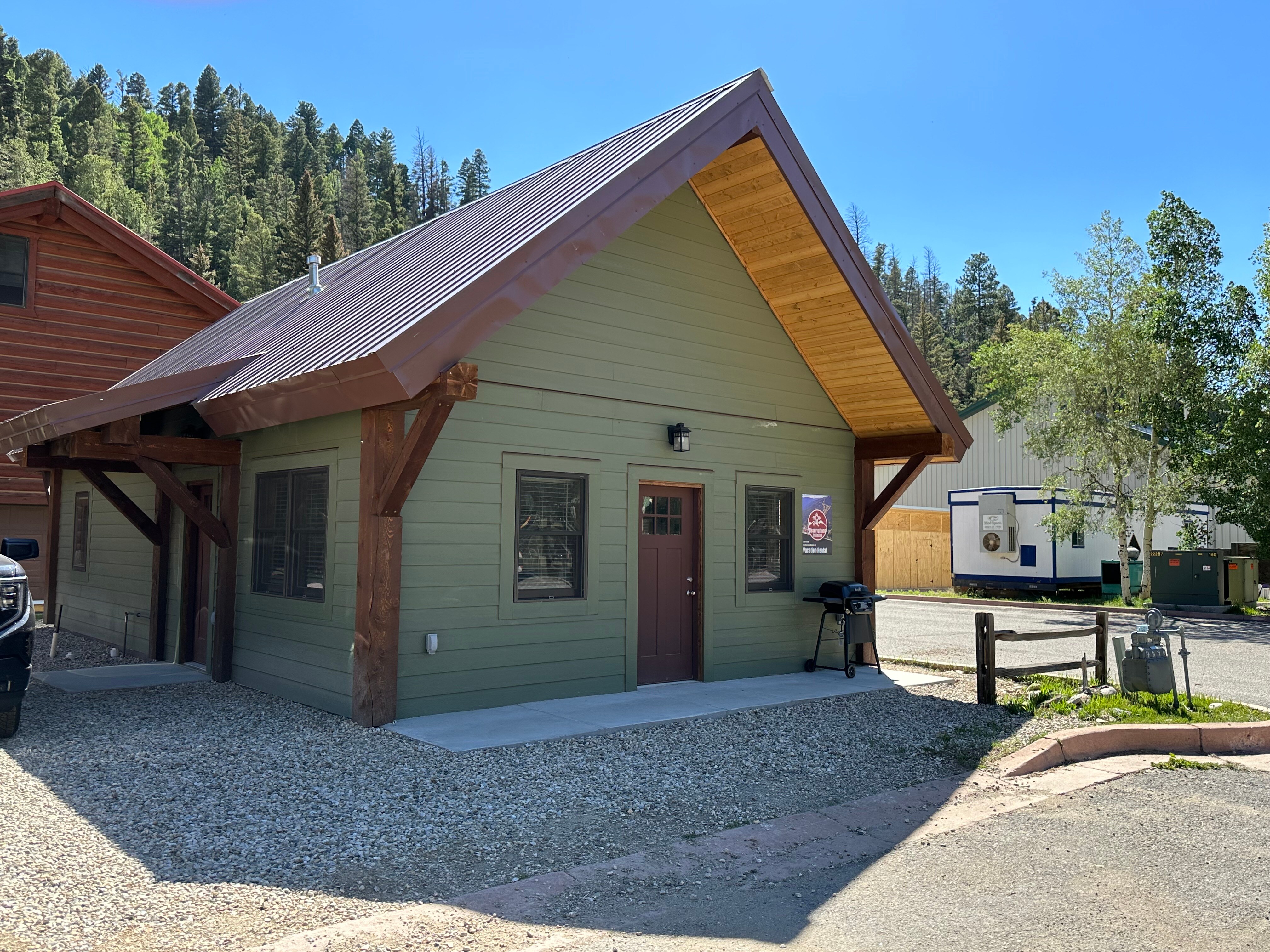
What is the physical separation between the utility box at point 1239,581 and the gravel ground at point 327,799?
1443 cm

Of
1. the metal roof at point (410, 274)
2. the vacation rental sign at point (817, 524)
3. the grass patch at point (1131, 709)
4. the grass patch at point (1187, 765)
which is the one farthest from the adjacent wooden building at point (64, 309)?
the grass patch at point (1187, 765)

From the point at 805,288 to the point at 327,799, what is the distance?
7027 mm

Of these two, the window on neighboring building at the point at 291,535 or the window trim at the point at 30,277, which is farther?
the window trim at the point at 30,277

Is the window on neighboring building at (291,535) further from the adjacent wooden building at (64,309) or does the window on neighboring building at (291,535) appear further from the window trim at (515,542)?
the adjacent wooden building at (64,309)

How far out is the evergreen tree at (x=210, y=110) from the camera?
99500 mm

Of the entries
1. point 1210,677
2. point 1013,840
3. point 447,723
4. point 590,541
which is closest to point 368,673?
point 447,723

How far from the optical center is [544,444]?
8578 mm

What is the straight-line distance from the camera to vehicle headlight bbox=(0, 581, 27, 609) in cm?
646

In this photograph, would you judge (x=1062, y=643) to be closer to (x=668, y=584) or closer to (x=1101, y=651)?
(x=1101, y=651)

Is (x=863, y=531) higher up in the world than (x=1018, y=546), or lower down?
higher up

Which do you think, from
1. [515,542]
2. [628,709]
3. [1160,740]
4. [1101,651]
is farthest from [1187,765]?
[515,542]

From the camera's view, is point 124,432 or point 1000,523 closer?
point 124,432

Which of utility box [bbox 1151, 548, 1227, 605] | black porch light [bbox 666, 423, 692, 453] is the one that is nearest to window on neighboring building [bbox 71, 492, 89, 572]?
black porch light [bbox 666, 423, 692, 453]

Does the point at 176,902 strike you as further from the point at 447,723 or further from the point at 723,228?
the point at 723,228
